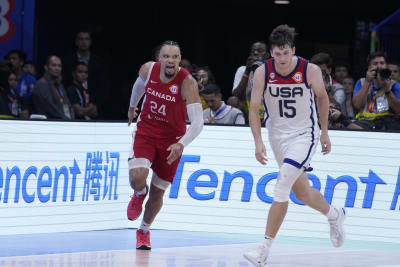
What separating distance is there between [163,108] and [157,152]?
52cm

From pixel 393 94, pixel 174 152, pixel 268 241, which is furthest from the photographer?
pixel 393 94

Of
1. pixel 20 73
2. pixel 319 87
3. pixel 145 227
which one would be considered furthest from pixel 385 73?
pixel 20 73

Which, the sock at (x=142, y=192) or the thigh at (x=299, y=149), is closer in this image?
the thigh at (x=299, y=149)

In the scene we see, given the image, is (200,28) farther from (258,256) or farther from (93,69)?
(258,256)

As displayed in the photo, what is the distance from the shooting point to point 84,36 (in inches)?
529

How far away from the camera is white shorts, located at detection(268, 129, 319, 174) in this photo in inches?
301

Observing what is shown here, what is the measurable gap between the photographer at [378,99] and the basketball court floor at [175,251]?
1780 millimetres

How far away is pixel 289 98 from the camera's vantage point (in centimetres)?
773

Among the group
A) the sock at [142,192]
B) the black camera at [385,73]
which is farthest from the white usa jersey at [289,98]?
the black camera at [385,73]

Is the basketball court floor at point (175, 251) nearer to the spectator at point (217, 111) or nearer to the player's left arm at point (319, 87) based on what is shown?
the player's left arm at point (319, 87)

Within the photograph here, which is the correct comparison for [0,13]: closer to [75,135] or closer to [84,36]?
[84,36]

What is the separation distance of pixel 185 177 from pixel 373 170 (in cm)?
234

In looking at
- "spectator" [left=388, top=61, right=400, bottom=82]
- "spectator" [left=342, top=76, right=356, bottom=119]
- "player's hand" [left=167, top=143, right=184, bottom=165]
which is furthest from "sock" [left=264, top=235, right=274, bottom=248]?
"spectator" [left=388, top=61, right=400, bottom=82]

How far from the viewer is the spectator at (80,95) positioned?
12.9m
